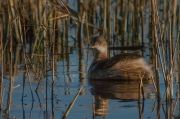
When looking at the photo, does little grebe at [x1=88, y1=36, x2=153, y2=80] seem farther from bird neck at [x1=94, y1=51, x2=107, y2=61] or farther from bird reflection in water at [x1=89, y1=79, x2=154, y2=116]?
bird neck at [x1=94, y1=51, x2=107, y2=61]

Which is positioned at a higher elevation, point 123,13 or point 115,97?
point 123,13

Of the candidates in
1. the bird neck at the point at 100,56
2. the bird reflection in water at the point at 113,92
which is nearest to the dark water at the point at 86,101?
the bird reflection in water at the point at 113,92

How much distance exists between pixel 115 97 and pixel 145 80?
1.45 metres

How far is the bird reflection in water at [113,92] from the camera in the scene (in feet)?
23.5

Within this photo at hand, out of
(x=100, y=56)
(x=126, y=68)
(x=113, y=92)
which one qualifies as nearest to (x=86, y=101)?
(x=113, y=92)

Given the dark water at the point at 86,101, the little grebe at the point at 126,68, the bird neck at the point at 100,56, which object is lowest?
the dark water at the point at 86,101

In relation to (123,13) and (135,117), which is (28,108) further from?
(123,13)

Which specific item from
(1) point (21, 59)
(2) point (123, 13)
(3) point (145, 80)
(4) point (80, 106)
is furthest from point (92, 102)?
(2) point (123, 13)

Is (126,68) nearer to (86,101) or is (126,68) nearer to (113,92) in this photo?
(113,92)

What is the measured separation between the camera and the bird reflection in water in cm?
715

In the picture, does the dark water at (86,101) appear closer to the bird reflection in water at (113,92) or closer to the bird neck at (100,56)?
the bird reflection in water at (113,92)

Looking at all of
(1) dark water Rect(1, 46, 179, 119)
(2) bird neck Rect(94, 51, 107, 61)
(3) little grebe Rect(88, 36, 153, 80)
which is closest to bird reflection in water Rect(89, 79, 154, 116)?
(1) dark water Rect(1, 46, 179, 119)

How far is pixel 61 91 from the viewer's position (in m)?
8.06

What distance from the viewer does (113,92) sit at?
801cm
